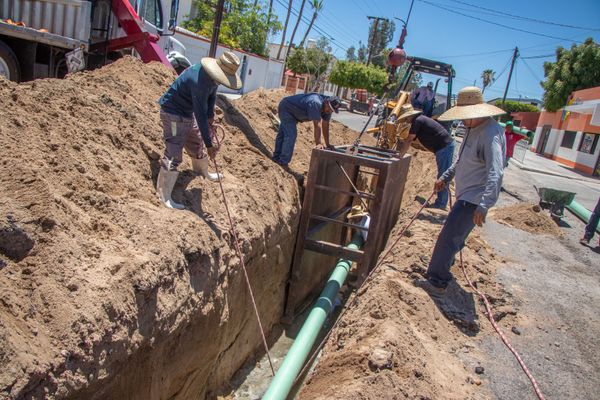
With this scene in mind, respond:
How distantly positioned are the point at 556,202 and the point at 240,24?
28.2m

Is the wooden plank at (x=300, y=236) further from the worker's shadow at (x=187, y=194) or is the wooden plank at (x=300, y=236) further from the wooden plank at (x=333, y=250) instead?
the worker's shadow at (x=187, y=194)

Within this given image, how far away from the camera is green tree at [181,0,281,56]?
32.9 m

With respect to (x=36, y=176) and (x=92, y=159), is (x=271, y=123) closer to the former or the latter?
(x=92, y=159)

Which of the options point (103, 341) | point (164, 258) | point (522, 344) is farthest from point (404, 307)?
point (103, 341)

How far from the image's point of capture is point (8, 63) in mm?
7934

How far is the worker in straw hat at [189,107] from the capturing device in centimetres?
471

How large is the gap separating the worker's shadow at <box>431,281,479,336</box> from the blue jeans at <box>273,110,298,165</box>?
3406 millimetres

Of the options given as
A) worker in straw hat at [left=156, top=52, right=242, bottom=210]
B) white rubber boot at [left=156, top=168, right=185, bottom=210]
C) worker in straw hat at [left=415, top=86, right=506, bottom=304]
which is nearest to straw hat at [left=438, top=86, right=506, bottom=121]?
worker in straw hat at [left=415, top=86, right=506, bottom=304]

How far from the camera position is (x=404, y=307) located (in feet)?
15.2

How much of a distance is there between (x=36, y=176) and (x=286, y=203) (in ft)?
12.2

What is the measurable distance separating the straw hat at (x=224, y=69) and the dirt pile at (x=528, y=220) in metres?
Result: 6.15

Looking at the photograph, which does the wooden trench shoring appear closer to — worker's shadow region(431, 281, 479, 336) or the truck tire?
worker's shadow region(431, 281, 479, 336)

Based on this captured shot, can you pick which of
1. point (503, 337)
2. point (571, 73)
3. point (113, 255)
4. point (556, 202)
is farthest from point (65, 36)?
point (571, 73)

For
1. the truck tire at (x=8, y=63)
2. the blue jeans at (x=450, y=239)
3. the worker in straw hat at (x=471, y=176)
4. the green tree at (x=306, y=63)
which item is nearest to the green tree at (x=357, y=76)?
the green tree at (x=306, y=63)
